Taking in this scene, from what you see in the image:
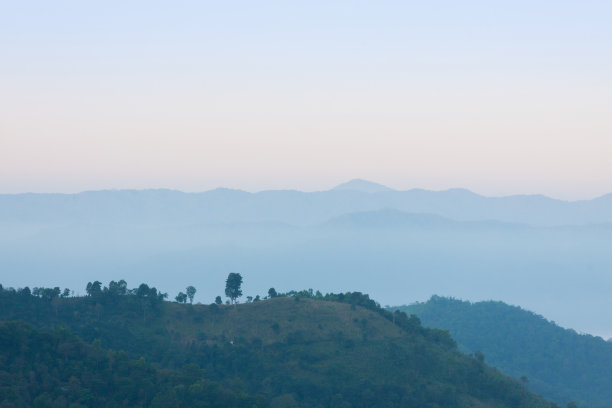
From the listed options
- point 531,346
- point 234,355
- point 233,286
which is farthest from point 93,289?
point 531,346

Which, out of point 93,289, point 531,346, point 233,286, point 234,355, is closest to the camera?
point 234,355

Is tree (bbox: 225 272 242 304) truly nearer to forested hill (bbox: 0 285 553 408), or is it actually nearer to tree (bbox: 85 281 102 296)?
forested hill (bbox: 0 285 553 408)

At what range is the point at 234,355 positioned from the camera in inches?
3292

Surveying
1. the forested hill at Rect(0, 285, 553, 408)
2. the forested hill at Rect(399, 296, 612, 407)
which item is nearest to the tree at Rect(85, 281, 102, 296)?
the forested hill at Rect(0, 285, 553, 408)

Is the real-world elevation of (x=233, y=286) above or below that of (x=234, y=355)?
above

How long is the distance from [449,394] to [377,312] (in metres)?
23.9

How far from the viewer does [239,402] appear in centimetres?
6219

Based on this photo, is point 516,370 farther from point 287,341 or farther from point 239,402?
point 239,402

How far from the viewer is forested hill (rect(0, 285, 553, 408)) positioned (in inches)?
2442

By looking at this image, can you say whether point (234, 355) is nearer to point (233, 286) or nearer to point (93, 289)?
point (233, 286)

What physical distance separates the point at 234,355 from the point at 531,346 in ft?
374

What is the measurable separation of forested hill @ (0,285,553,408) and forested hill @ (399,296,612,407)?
56.2 meters

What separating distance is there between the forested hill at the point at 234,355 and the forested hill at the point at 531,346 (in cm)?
5623

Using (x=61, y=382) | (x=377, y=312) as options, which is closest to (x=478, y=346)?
(x=377, y=312)
